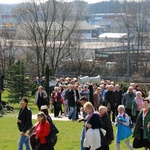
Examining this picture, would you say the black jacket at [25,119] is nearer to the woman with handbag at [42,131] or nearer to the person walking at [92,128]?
the woman with handbag at [42,131]

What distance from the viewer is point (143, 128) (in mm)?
16203

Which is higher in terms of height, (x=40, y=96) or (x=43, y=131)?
(x=43, y=131)

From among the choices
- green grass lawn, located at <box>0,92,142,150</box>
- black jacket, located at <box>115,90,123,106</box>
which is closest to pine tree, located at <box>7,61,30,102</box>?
green grass lawn, located at <box>0,92,142,150</box>

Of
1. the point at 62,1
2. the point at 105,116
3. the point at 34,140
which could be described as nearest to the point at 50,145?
the point at 34,140

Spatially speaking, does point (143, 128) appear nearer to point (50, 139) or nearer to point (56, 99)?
point (50, 139)

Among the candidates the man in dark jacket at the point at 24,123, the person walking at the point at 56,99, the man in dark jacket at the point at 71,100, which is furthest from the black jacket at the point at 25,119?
the person walking at the point at 56,99

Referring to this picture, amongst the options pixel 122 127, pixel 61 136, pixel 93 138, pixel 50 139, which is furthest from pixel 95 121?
pixel 61 136

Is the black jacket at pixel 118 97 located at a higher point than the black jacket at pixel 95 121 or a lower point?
lower

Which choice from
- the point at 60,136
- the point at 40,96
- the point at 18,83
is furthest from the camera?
the point at 18,83

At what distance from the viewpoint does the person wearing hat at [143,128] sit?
16000 millimetres

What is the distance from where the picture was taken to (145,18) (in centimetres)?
9662

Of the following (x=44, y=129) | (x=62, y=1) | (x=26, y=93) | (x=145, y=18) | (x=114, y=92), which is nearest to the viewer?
(x=44, y=129)

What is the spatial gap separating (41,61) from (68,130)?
38630 mm

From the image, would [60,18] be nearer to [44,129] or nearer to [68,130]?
[68,130]
